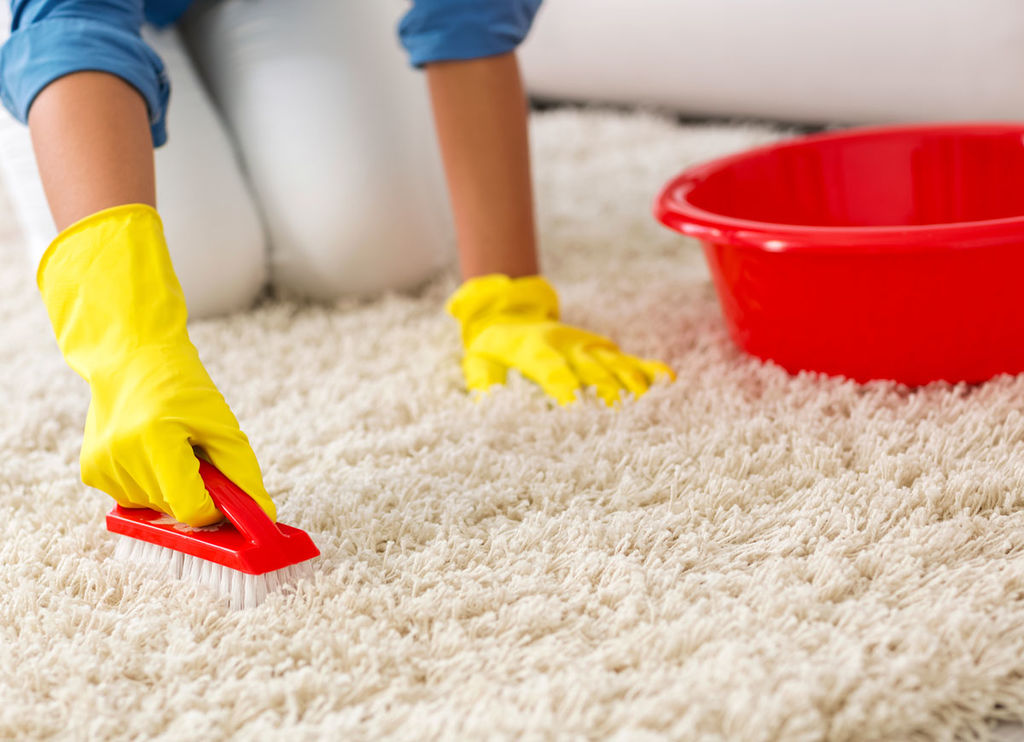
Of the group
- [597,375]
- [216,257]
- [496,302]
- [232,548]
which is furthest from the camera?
[216,257]

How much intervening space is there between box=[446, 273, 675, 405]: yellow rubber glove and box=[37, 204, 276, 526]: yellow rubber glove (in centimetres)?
30

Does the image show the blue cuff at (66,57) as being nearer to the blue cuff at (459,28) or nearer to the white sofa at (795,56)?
the blue cuff at (459,28)

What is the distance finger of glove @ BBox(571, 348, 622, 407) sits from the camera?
0.84 meters

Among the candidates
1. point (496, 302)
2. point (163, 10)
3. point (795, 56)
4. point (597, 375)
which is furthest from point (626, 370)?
point (795, 56)

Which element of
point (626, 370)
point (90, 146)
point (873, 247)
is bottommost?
point (626, 370)

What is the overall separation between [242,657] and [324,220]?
651 millimetres

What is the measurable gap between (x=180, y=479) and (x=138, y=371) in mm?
74

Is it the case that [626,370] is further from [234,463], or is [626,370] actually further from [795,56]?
[795,56]

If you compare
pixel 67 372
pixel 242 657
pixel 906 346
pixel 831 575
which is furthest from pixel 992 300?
pixel 67 372

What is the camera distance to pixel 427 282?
3.89 feet

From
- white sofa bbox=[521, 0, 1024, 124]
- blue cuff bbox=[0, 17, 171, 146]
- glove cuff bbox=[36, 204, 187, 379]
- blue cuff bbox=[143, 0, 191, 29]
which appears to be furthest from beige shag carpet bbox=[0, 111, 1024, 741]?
white sofa bbox=[521, 0, 1024, 124]

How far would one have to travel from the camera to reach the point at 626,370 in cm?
86

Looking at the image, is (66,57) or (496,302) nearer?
(66,57)

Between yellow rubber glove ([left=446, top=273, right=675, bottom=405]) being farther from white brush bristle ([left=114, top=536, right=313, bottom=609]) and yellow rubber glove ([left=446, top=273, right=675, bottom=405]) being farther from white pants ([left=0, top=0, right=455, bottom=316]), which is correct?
white brush bristle ([left=114, top=536, right=313, bottom=609])
